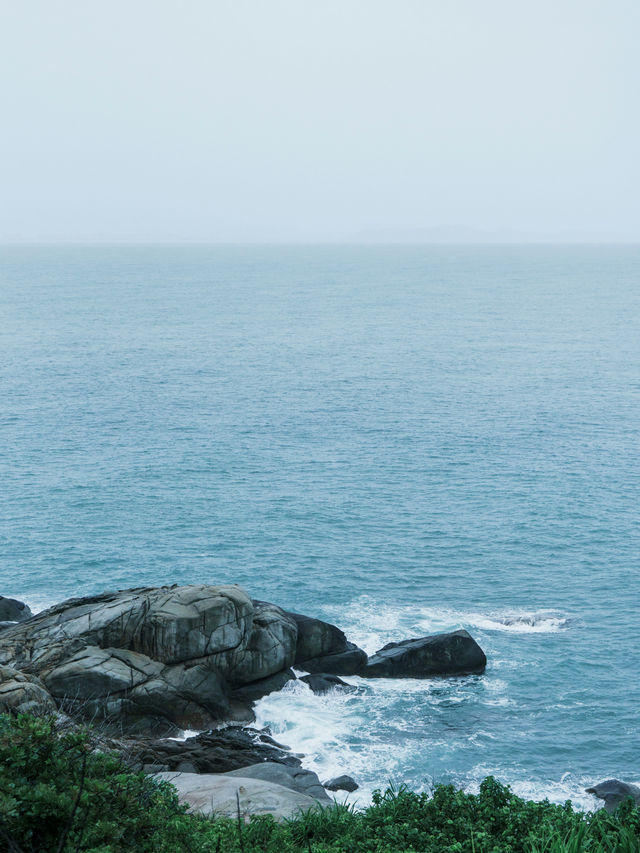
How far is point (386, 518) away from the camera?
70188 millimetres

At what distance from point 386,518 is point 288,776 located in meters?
34.0

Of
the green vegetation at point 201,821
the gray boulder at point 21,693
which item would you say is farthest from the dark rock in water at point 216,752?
the green vegetation at point 201,821

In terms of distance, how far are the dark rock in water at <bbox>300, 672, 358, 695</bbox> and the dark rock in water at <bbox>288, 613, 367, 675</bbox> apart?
0.88 metres

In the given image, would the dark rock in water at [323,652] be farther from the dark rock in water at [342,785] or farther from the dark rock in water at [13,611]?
the dark rock in water at [13,611]

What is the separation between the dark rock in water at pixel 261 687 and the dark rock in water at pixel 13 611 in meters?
15.0

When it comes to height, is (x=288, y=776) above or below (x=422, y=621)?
below

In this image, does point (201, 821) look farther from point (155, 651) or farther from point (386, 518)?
point (386, 518)

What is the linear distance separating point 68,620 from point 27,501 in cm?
2745

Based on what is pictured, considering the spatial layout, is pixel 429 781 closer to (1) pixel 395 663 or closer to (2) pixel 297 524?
(1) pixel 395 663

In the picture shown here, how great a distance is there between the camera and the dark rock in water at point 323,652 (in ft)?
165

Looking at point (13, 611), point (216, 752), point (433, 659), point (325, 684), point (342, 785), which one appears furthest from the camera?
point (13, 611)

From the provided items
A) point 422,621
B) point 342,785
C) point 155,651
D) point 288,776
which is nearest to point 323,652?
point 422,621

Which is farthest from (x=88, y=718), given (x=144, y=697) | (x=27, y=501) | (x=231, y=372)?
(x=231, y=372)

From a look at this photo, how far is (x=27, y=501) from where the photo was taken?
72.9 metres
